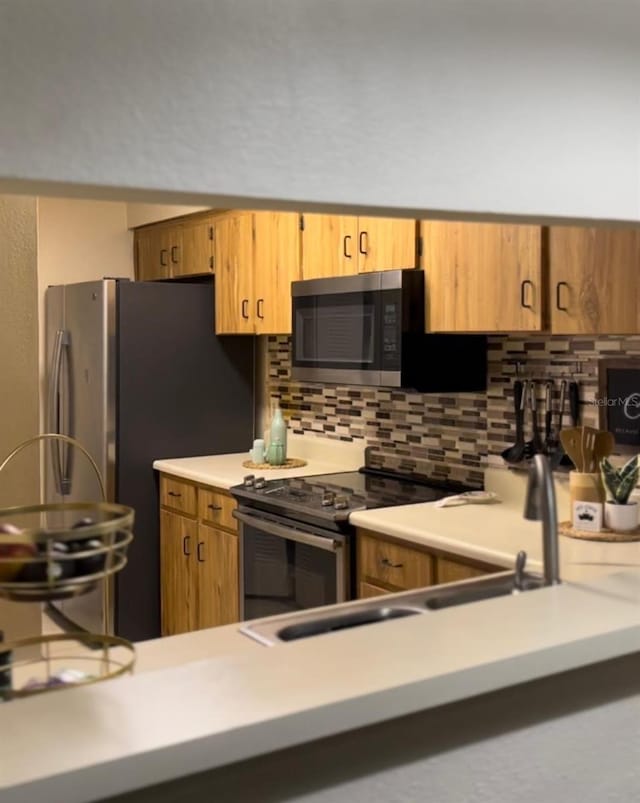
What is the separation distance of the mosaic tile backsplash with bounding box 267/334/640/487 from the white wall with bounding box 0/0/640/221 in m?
1.56

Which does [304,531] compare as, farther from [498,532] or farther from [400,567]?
[498,532]

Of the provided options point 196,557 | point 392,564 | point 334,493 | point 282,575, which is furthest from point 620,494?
point 196,557

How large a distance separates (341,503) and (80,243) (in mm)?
2787

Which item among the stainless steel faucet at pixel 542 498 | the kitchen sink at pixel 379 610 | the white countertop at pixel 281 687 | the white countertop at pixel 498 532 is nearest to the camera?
the white countertop at pixel 281 687

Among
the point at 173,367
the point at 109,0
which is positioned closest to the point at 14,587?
the point at 109,0

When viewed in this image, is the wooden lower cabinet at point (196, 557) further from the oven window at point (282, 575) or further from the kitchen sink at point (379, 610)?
the kitchen sink at point (379, 610)

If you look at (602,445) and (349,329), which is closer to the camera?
(602,445)

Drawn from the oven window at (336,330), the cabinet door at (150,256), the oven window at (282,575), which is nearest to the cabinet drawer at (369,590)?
the oven window at (282,575)

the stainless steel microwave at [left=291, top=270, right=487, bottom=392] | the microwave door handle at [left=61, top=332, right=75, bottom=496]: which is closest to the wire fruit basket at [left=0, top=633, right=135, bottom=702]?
the stainless steel microwave at [left=291, top=270, right=487, bottom=392]

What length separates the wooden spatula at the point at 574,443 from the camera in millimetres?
2701

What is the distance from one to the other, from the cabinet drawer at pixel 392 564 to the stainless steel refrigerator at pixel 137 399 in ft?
5.20

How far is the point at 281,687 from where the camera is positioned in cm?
123

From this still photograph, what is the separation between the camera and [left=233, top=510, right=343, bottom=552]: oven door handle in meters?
3.13

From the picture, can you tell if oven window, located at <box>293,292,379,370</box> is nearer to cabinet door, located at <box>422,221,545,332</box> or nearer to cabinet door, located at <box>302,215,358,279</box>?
cabinet door, located at <box>302,215,358,279</box>
